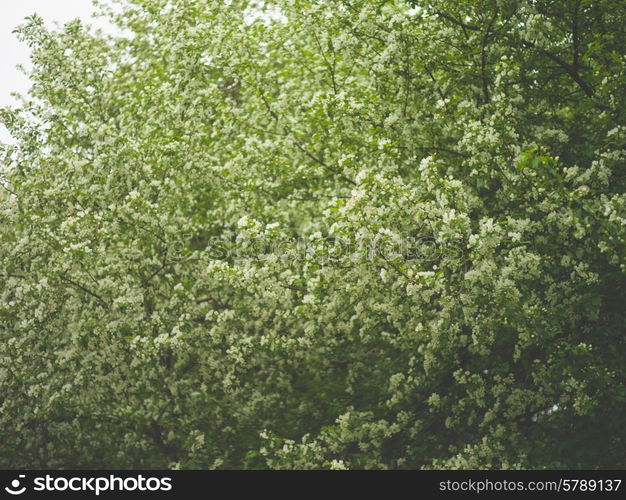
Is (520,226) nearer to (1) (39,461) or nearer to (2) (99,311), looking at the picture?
(2) (99,311)

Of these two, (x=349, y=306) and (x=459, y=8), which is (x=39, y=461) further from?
(x=459, y=8)

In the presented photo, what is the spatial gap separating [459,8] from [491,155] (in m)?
2.14

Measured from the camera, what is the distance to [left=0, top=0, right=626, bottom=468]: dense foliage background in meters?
8.43

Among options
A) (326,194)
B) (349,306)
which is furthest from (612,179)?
(326,194)

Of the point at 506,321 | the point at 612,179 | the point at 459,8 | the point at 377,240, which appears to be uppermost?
the point at 459,8

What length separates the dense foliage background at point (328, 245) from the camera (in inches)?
332

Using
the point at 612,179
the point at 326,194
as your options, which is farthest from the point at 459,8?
the point at 326,194

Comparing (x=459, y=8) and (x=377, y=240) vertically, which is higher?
(x=459, y=8)

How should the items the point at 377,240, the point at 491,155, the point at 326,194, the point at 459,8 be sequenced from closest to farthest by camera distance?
1. the point at 377,240
2. the point at 491,155
3. the point at 459,8
4. the point at 326,194

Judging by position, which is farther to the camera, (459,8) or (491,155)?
(459,8)

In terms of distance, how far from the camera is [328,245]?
29.2 ft

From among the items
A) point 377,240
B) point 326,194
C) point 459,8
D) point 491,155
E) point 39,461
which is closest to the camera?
point 377,240

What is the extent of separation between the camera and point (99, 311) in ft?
36.1
